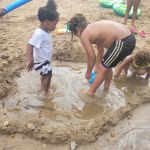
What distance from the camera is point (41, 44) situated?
3637 millimetres

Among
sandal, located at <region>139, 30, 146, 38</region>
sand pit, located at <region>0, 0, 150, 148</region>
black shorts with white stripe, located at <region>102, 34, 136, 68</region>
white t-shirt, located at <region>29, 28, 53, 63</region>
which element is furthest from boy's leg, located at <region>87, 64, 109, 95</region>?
sandal, located at <region>139, 30, 146, 38</region>

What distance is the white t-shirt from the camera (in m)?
3.57

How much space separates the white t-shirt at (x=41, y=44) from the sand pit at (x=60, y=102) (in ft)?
2.01

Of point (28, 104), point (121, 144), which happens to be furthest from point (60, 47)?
point (121, 144)

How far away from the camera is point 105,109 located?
3.82 m

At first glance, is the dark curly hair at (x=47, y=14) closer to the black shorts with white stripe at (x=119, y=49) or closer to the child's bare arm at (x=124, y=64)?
the black shorts with white stripe at (x=119, y=49)

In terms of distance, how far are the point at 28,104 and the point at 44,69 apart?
0.51m

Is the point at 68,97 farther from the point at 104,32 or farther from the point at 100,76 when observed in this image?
the point at 104,32

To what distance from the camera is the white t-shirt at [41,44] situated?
3566 mm

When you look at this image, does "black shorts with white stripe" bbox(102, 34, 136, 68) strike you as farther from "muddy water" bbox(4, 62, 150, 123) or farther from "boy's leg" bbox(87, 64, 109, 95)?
"muddy water" bbox(4, 62, 150, 123)

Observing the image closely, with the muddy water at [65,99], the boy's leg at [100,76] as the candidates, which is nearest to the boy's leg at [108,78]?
the muddy water at [65,99]

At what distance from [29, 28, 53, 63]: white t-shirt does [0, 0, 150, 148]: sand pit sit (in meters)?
0.61

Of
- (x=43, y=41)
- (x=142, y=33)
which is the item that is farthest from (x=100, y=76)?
(x=142, y=33)

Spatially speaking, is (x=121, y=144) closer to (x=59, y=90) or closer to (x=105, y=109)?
(x=105, y=109)
